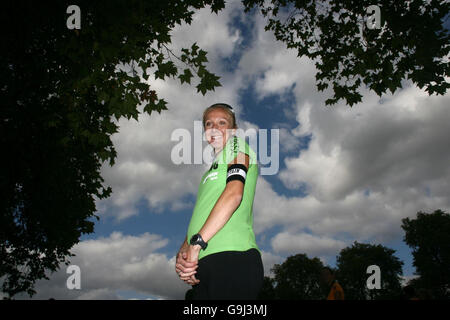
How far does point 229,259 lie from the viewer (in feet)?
7.10

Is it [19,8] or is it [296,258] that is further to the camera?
[296,258]

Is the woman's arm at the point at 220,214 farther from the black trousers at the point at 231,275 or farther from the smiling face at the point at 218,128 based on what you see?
the smiling face at the point at 218,128

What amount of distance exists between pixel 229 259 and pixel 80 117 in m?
5.45

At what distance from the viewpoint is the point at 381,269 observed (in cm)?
6025

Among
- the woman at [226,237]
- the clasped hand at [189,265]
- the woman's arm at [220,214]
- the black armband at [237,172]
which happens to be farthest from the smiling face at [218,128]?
the clasped hand at [189,265]

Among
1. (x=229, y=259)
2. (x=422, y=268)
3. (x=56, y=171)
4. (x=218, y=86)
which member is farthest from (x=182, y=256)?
(x=422, y=268)

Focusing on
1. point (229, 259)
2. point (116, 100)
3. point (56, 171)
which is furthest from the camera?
point (56, 171)

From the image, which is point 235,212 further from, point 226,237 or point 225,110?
point 225,110

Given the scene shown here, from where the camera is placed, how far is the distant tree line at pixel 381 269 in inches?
1528

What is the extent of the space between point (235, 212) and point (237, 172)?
0.33 metres

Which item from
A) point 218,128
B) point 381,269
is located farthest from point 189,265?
point 381,269

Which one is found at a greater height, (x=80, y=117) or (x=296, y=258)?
(x=80, y=117)

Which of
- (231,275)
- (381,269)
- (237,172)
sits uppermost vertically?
(237,172)
